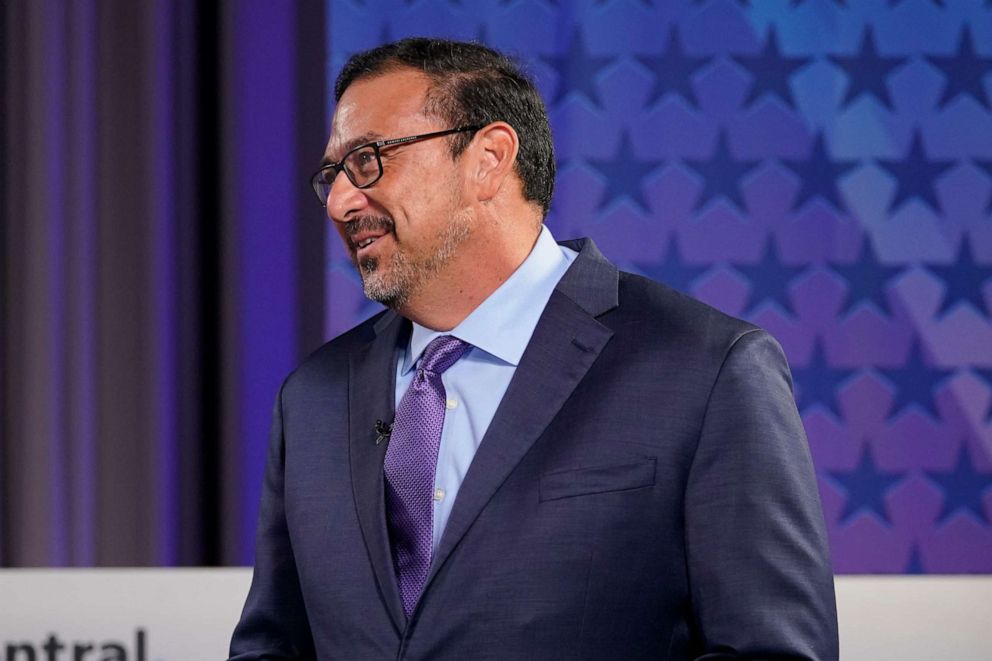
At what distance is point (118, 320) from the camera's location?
2250 millimetres

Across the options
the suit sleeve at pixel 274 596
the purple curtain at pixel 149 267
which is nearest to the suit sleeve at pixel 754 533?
the suit sleeve at pixel 274 596

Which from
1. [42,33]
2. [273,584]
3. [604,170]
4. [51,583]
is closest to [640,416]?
[273,584]

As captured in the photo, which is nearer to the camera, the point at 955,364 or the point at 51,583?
the point at 51,583

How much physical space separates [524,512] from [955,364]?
4.91 feet

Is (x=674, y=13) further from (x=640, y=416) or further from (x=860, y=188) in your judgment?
(x=640, y=416)

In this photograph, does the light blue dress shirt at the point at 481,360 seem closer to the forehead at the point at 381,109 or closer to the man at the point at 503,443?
the man at the point at 503,443

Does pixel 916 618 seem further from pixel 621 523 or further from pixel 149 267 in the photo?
pixel 149 267

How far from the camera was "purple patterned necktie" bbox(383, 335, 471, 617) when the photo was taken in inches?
49.2

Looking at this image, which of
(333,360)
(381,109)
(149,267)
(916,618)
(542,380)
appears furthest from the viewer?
(149,267)

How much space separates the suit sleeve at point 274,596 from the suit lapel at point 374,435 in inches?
5.8

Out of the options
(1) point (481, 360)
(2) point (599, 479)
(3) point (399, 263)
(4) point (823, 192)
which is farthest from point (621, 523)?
(4) point (823, 192)

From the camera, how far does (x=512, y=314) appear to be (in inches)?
53.8

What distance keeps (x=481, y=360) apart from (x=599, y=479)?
238mm

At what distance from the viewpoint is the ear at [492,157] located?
1415 mm
